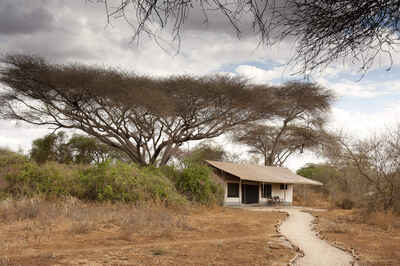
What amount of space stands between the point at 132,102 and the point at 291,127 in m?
16.6

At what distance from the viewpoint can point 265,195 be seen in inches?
1112

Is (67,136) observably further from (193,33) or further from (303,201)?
(193,33)

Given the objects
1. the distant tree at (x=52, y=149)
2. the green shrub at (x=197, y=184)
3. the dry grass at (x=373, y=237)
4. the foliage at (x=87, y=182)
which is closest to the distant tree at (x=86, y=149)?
the distant tree at (x=52, y=149)

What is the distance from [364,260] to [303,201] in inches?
1072

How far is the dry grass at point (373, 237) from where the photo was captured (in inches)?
279

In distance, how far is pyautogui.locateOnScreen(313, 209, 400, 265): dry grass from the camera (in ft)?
23.2

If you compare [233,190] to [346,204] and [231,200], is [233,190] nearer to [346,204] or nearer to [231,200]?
[231,200]

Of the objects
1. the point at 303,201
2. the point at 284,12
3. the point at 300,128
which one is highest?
the point at 300,128

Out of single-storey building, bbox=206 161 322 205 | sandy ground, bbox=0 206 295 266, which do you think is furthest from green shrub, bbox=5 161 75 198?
single-storey building, bbox=206 161 322 205

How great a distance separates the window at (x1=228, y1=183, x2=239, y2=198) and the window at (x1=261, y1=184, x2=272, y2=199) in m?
2.66

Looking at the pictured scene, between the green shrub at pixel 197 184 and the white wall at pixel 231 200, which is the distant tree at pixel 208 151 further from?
the green shrub at pixel 197 184

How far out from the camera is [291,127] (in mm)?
32438

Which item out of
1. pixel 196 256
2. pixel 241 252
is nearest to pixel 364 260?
pixel 241 252

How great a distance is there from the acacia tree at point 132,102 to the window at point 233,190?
13.8 feet
